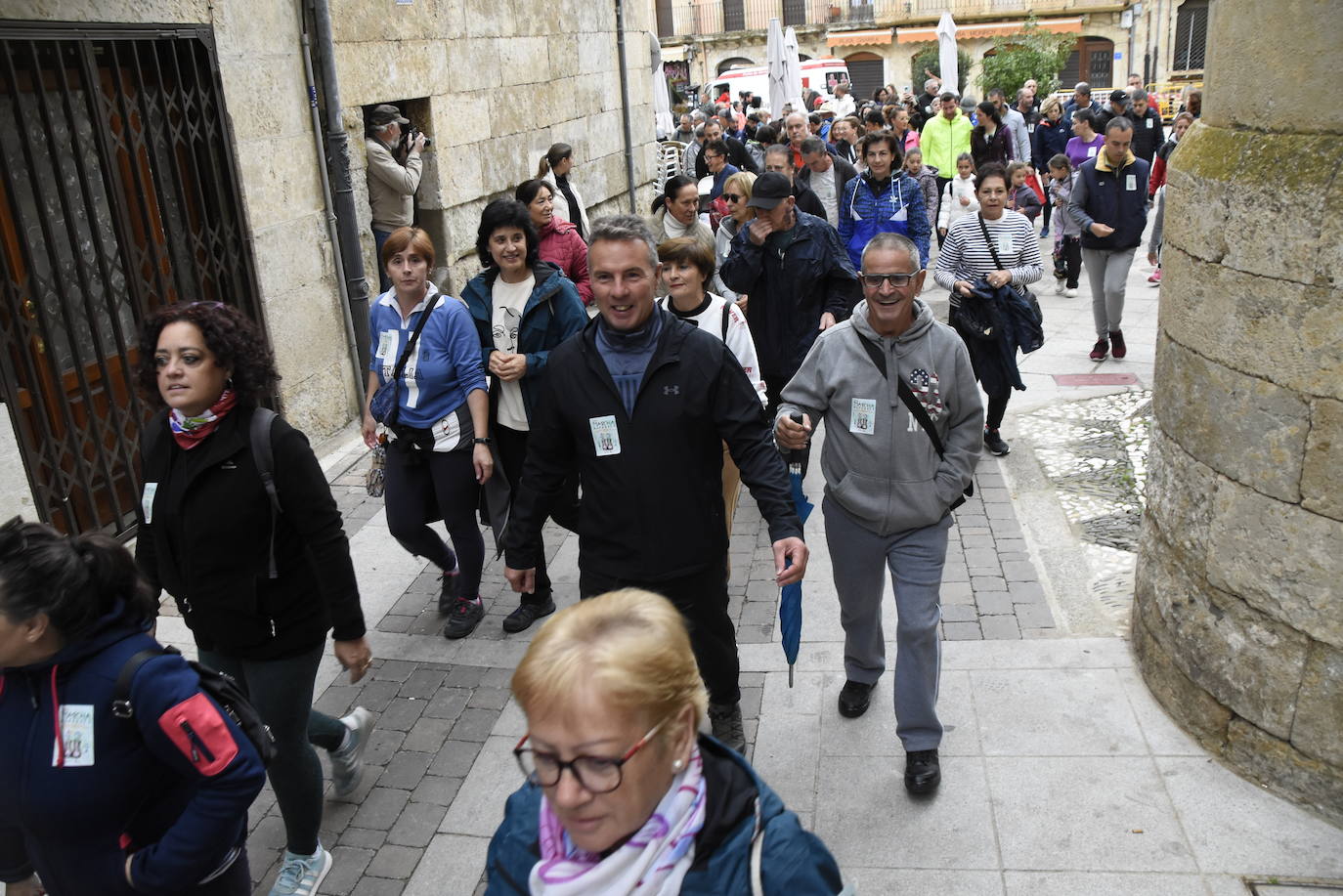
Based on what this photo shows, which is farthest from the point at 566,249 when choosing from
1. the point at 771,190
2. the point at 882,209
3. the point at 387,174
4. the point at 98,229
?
the point at 882,209

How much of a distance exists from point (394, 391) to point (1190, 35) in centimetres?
4494

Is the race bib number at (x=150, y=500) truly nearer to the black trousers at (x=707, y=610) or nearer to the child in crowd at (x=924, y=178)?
the black trousers at (x=707, y=610)

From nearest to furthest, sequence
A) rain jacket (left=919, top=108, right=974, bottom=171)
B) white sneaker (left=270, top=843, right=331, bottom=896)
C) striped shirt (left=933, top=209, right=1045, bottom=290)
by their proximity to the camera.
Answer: white sneaker (left=270, top=843, right=331, bottom=896)
striped shirt (left=933, top=209, right=1045, bottom=290)
rain jacket (left=919, top=108, right=974, bottom=171)

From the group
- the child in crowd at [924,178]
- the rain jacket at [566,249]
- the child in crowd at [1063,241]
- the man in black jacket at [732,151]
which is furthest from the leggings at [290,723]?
the man in black jacket at [732,151]

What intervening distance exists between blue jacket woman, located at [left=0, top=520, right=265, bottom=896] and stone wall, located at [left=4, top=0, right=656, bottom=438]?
4.28 metres

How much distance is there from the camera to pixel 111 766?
104 inches

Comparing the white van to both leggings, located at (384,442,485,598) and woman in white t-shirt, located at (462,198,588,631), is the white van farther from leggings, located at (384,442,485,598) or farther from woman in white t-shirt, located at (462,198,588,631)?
leggings, located at (384,442,485,598)

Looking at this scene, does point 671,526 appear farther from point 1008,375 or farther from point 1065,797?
point 1008,375

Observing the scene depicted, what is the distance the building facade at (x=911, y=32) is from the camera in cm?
4321

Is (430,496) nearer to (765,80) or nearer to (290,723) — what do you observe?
(290,723)

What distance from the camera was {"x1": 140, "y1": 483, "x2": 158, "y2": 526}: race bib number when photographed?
11.4ft

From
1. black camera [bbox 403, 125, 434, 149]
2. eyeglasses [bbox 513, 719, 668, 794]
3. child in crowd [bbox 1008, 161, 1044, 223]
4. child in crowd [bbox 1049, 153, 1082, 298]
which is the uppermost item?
black camera [bbox 403, 125, 434, 149]

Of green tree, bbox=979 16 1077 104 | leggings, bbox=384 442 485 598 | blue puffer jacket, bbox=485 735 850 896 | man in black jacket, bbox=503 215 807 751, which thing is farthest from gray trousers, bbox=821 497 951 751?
green tree, bbox=979 16 1077 104

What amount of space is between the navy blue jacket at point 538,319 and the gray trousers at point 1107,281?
531cm
